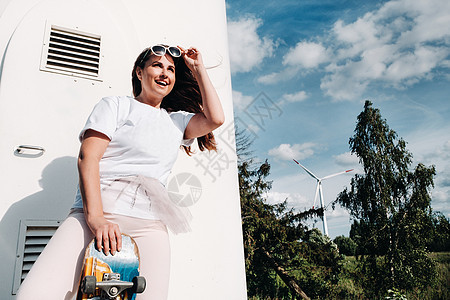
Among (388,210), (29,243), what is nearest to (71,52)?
(29,243)

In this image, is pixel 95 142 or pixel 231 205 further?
pixel 231 205

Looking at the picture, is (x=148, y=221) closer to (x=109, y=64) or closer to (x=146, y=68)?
(x=146, y=68)

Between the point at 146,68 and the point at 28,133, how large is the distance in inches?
48.6

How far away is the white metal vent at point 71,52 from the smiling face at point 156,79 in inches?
43.8

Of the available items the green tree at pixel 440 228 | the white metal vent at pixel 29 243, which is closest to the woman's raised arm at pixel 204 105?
the white metal vent at pixel 29 243

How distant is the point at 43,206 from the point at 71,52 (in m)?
1.30

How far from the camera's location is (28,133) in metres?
2.46

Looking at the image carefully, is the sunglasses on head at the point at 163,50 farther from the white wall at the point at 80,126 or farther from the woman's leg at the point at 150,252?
the white wall at the point at 80,126

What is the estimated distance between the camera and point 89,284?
3.84 ft

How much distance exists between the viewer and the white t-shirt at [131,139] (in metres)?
1.52

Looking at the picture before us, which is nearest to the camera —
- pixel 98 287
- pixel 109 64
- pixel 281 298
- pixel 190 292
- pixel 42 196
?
pixel 98 287

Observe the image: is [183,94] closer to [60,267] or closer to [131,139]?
[131,139]

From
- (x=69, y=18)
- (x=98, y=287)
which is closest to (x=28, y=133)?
(x=69, y=18)

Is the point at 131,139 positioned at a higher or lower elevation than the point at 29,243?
higher
